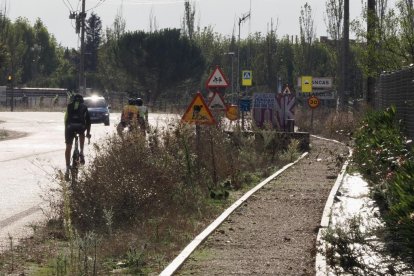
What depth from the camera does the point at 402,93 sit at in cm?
1678

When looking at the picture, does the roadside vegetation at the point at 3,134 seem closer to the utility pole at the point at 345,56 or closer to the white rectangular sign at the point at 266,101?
the white rectangular sign at the point at 266,101

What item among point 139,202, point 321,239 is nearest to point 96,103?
point 139,202

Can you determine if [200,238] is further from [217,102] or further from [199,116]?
[217,102]

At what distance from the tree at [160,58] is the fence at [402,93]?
71980 millimetres

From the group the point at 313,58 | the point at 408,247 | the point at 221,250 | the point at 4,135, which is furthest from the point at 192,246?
the point at 313,58

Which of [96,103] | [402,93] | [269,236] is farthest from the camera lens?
[96,103]

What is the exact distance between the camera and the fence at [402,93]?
48.6 ft

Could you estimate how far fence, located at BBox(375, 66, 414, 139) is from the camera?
48.6 ft

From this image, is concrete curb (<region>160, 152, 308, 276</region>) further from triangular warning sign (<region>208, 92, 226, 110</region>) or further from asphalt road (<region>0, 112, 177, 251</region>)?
triangular warning sign (<region>208, 92, 226, 110</region>)

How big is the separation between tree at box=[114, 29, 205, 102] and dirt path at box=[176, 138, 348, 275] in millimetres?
74167

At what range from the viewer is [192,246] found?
10.8m

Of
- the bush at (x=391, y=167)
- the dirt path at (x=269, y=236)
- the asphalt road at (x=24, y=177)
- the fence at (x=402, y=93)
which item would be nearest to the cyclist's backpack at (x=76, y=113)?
the asphalt road at (x=24, y=177)

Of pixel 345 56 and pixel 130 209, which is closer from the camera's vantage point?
pixel 130 209

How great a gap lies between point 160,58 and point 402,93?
77.2m
